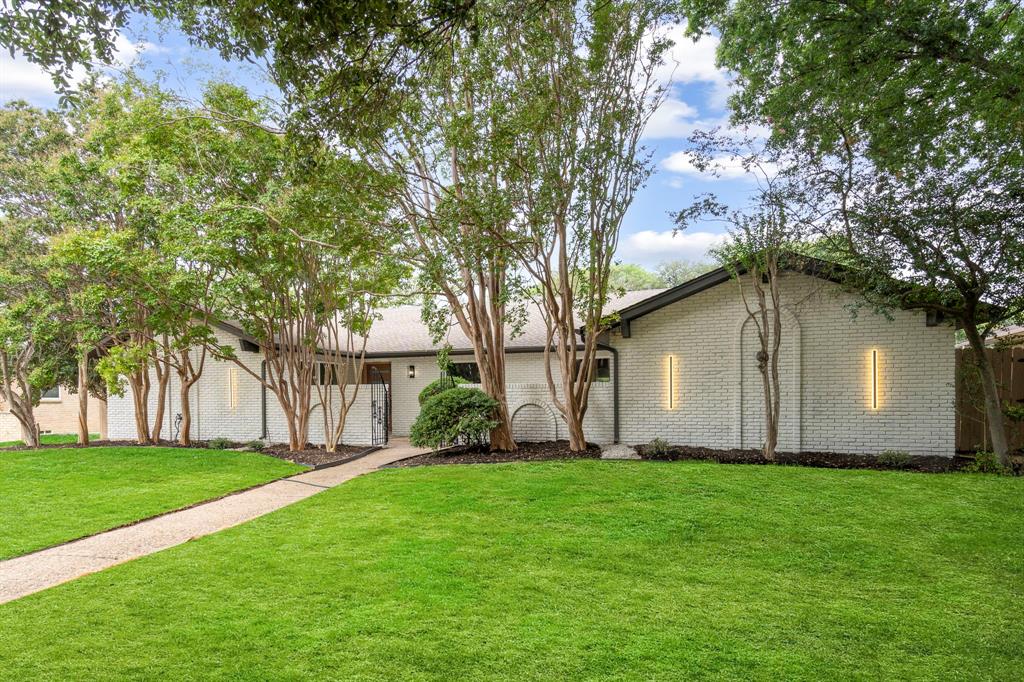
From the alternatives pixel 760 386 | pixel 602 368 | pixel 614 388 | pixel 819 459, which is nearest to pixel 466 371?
pixel 602 368

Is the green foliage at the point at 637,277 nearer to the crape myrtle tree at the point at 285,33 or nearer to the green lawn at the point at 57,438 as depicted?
the green lawn at the point at 57,438

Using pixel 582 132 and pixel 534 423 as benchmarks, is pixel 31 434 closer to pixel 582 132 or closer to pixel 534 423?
pixel 534 423

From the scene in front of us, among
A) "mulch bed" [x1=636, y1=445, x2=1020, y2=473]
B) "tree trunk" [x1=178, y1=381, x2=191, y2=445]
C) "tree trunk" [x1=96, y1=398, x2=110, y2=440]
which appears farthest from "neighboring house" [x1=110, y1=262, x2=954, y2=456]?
"tree trunk" [x1=96, y1=398, x2=110, y2=440]

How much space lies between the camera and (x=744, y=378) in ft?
38.5

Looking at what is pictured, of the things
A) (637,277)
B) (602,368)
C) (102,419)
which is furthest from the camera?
(637,277)

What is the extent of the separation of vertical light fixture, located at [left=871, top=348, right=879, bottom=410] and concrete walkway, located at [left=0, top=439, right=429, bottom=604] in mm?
9553

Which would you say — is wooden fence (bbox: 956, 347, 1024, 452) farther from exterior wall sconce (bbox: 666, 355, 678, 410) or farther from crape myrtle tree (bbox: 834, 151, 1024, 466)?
exterior wall sconce (bbox: 666, 355, 678, 410)

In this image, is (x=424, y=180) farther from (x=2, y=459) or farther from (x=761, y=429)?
(x=2, y=459)

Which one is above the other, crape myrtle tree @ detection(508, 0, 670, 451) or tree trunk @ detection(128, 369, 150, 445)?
crape myrtle tree @ detection(508, 0, 670, 451)

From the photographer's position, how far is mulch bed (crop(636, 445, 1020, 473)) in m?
9.64

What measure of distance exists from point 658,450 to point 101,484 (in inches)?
385

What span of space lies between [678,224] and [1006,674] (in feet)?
25.9

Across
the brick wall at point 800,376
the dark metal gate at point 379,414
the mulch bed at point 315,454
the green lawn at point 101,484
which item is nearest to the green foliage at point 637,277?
the dark metal gate at point 379,414

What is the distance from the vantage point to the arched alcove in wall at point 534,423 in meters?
13.4
